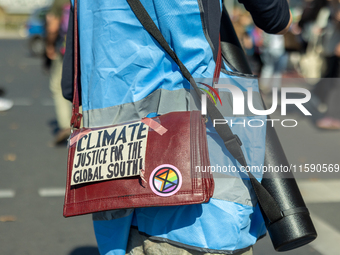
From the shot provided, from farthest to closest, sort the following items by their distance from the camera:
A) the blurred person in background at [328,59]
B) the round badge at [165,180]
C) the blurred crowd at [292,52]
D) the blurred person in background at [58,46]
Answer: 1. the blurred person in background at [328,59]
2. the blurred crowd at [292,52]
3. the blurred person in background at [58,46]
4. the round badge at [165,180]

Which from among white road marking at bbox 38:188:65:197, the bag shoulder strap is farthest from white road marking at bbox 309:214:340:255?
white road marking at bbox 38:188:65:197

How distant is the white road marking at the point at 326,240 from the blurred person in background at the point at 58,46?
3.55 metres

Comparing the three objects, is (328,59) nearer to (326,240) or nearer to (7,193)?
(326,240)

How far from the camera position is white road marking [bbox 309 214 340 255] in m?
3.25

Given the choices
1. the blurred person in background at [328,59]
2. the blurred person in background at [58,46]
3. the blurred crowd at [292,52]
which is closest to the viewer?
the blurred person in background at [58,46]

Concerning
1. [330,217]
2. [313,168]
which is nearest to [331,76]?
[313,168]

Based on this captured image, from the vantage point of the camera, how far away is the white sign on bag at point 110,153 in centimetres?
145

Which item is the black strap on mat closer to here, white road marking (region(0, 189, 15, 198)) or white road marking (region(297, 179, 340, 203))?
white road marking (region(297, 179, 340, 203))

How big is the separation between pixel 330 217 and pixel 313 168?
4.64ft

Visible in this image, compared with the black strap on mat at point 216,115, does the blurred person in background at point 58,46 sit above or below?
below

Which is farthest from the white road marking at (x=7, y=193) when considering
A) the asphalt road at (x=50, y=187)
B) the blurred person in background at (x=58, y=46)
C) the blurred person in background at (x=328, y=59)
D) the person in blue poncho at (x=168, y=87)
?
the blurred person in background at (x=328, y=59)

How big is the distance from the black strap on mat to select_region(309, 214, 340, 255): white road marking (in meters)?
2.08

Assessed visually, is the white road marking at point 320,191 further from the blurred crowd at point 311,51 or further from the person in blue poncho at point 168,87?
the person in blue poncho at point 168,87

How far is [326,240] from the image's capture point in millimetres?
3402
